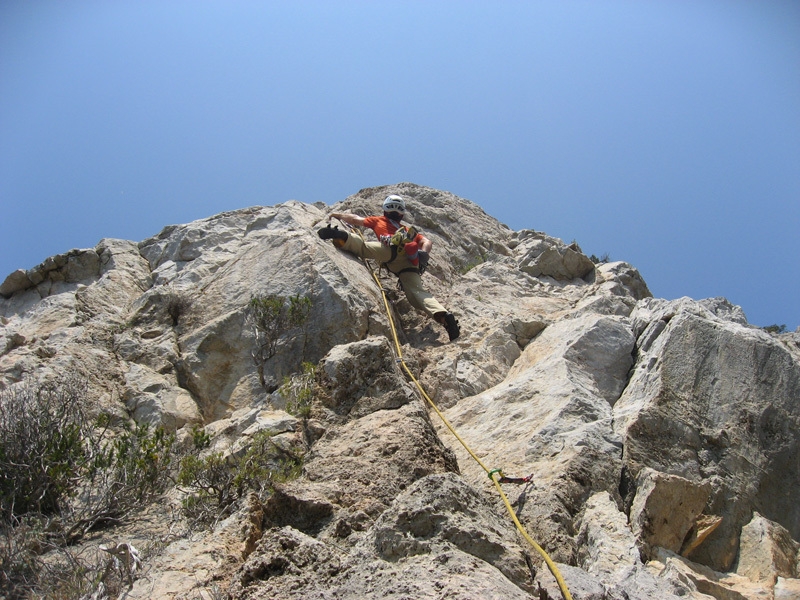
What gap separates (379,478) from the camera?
17.3ft

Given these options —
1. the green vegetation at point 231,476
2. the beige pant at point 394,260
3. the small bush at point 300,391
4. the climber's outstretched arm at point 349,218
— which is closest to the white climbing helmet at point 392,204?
the climber's outstretched arm at point 349,218

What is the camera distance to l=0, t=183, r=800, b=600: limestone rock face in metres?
4.13

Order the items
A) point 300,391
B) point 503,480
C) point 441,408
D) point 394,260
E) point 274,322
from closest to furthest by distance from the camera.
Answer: point 503,480 → point 300,391 → point 441,408 → point 274,322 → point 394,260

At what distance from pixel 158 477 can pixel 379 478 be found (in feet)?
7.85

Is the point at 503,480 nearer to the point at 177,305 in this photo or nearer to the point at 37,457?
the point at 37,457

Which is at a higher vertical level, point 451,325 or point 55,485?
point 451,325

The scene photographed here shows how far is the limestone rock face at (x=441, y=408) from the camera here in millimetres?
4133

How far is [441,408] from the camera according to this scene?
8.17 meters

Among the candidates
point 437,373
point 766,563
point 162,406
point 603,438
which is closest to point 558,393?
point 603,438

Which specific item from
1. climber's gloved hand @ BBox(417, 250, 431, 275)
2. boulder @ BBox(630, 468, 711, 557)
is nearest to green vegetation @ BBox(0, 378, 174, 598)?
boulder @ BBox(630, 468, 711, 557)

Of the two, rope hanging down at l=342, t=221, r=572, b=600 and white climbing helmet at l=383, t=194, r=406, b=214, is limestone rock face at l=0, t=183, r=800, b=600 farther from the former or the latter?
white climbing helmet at l=383, t=194, r=406, b=214

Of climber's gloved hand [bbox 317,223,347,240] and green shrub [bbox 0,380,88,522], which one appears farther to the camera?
climber's gloved hand [bbox 317,223,347,240]

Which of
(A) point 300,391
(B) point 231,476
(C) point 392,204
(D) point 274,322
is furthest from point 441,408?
(C) point 392,204

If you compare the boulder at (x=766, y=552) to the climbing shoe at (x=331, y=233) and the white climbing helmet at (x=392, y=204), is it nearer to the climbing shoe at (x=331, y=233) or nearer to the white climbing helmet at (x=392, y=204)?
the climbing shoe at (x=331, y=233)
